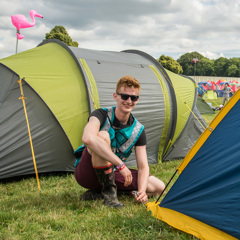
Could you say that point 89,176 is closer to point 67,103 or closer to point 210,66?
point 67,103

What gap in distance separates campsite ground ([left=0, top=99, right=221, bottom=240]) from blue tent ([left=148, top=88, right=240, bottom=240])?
0.42ft

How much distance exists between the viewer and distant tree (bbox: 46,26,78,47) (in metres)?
29.2

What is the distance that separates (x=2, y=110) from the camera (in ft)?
14.0

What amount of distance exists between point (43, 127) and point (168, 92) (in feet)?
7.93

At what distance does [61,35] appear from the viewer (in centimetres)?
2914

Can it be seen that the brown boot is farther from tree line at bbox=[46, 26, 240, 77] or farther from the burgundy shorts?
tree line at bbox=[46, 26, 240, 77]

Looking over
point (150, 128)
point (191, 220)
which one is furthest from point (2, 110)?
point (191, 220)

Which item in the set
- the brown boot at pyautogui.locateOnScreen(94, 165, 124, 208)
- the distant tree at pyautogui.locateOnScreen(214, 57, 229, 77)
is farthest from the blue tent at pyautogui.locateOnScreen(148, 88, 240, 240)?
the distant tree at pyautogui.locateOnScreen(214, 57, 229, 77)

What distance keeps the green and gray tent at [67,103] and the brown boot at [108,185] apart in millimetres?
1603

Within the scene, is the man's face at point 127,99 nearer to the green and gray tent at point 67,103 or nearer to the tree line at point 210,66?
the green and gray tent at point 67,103

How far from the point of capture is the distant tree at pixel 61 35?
2916 cm

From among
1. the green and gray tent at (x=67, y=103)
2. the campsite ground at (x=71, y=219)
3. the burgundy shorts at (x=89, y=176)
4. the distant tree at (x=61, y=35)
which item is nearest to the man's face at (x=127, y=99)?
the burgundy shorts at (x=89, y=176)

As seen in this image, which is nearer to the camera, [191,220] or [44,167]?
[191,220]

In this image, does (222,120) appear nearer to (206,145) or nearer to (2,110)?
(206,145)
